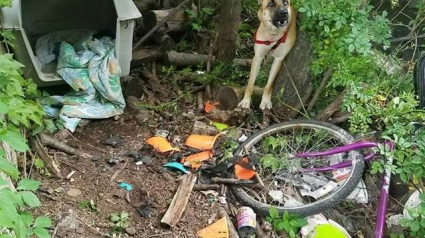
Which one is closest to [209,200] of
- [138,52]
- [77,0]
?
[138,52]

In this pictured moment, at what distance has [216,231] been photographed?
3.13 metres

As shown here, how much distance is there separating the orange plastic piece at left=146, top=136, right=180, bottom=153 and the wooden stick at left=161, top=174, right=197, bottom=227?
0.35 meters

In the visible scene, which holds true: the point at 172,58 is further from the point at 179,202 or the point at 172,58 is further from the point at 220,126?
the point at 179,202

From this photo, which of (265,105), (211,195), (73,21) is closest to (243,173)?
(211,195)

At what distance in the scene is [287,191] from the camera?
3.48m

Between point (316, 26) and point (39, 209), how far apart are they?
2152 millimetres

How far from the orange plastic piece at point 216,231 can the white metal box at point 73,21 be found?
69.7 inches

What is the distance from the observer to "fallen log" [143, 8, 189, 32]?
501cm

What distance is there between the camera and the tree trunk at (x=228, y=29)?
15.1 feet

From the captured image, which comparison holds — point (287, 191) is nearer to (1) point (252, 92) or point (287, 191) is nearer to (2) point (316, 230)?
(2) point (316, 230)

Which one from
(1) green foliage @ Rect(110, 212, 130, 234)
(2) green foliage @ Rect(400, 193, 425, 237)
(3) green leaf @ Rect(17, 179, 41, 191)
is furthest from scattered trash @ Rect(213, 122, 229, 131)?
(3) green leaf @ Rect(17, 179, 41, 191)

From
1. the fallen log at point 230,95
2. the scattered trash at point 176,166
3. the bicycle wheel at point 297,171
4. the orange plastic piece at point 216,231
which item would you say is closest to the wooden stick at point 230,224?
the orange plastic piece at point 216,231

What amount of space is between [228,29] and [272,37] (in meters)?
0.92

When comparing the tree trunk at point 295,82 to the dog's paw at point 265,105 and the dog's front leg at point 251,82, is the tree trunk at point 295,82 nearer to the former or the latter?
the dog's paw at point 265,105
